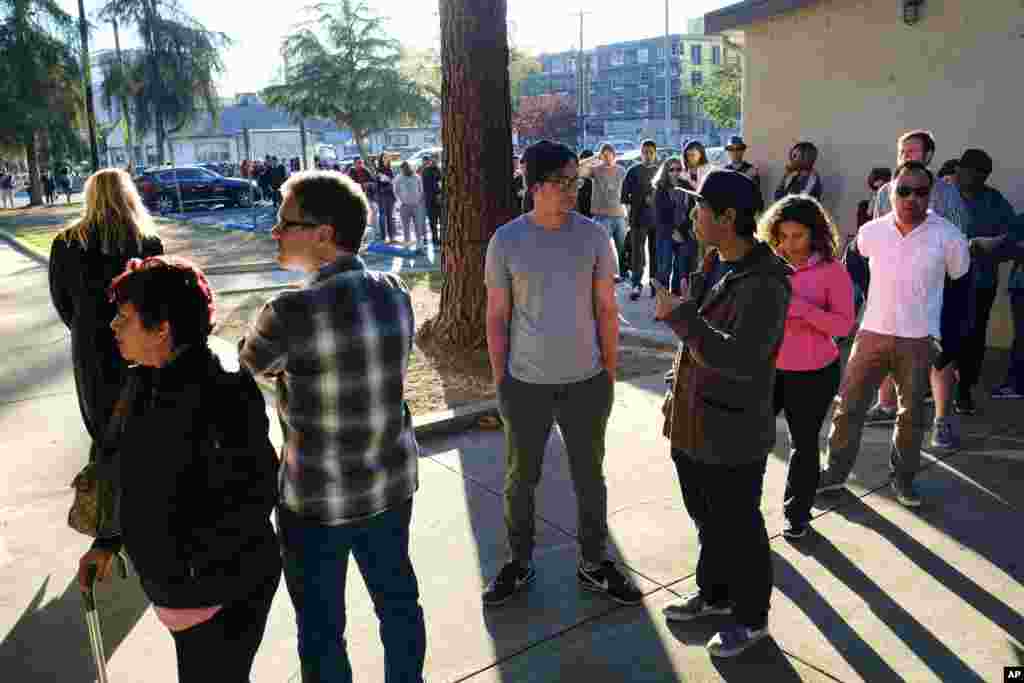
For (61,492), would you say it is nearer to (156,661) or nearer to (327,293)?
(156,661)

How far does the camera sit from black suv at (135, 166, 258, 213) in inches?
1119

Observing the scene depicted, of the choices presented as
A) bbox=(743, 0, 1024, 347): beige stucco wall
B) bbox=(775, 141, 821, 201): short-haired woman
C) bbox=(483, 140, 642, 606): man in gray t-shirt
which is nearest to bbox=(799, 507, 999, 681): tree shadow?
bbox=(483, 140, 642, 606): man in gray t-shirt

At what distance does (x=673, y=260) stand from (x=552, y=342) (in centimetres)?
740

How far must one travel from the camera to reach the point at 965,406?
19.4ft

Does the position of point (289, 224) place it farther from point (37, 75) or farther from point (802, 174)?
point (37, 75)

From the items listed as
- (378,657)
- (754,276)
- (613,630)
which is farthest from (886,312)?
(378,657)

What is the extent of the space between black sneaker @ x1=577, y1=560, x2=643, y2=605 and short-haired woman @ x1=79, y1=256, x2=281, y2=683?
1.69 metres

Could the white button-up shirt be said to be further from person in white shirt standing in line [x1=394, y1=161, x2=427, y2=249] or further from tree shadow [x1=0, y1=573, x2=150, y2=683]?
person in white shirt standing in line [x1=394, y1=161, x2=427, y2=249]

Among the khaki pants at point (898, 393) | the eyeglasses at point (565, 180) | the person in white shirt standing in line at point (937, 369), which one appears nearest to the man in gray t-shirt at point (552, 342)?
the eyeglasses at point (565, 180)

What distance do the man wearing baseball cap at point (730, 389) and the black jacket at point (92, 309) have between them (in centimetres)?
250

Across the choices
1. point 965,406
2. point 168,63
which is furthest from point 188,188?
point 965,406

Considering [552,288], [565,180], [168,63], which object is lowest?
[552,288]

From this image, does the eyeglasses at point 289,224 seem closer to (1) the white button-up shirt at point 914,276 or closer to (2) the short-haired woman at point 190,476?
(2) the short-haired woman at point 190,476

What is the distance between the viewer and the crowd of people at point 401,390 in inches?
84.0
